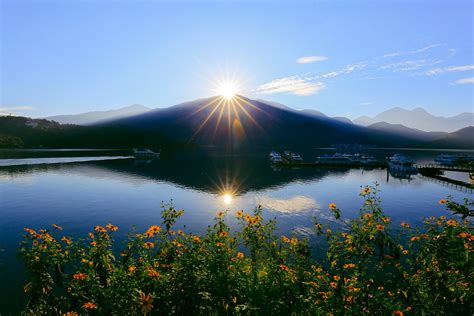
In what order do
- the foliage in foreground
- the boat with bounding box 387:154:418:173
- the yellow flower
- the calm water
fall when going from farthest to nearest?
the boat with bounding box 387:154:418:173 < the calm water < the foliage in foreground < the yellow flower

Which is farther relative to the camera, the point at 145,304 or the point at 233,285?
the point at 233,285

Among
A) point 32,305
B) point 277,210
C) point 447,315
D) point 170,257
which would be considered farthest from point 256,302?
point 277,210

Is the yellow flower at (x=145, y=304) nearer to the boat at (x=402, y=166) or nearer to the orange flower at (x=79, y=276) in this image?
the orange flower at (x=79, y=276)

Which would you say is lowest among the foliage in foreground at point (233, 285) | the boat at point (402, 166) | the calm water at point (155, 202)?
the calm water at point (155, 202)

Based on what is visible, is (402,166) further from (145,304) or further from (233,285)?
(145,304)

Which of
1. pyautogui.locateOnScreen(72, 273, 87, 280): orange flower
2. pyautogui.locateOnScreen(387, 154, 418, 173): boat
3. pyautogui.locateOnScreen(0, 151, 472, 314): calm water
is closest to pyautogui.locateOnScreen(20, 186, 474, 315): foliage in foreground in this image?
pyautogui.locateOnScreen(72, 273, 87, 280): orange flower

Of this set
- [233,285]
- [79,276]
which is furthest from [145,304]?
[233,285]

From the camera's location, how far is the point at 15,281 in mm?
22000

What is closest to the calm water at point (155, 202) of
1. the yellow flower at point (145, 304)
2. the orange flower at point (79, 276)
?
the orange flower at point (79, 276)

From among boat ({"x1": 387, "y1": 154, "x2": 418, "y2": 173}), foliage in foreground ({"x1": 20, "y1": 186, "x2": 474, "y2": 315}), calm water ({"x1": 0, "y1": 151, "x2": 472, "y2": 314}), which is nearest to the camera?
foliage in foreground ({"x1": 20, "y1": 186, "x2": 474, "y2": 315})

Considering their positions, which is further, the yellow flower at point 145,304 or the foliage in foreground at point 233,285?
the foliage in foreground at point 233,285

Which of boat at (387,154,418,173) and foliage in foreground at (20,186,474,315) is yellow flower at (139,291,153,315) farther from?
boat at (387,154,418,173)

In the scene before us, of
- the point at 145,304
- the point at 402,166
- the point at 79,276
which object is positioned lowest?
the point at 402,166

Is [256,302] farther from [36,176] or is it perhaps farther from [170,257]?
[36,176]
